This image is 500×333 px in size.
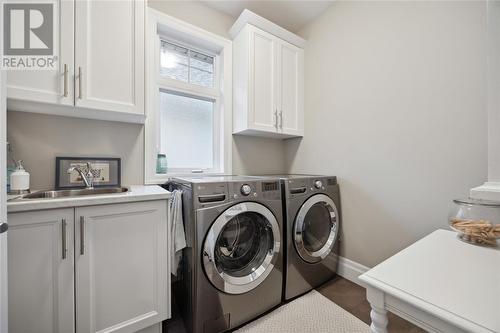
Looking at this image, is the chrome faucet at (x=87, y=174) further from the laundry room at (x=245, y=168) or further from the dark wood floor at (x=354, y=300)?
the dark wood floor at (x=354, y=300)

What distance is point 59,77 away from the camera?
3.78 ft

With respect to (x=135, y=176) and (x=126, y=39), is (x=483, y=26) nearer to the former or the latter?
(x=126, y=39)

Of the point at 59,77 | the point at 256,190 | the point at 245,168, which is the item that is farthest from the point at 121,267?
the point at 245,168

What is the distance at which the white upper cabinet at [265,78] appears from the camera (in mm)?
1993

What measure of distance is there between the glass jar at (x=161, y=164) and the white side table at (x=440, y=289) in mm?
1709

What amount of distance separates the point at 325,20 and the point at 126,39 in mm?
1979

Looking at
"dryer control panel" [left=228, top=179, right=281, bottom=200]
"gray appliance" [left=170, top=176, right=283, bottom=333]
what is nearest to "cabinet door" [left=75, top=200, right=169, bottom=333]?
"gray appliance" [left=170, top=176, right=283, bottom=333]

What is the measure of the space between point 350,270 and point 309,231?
60 centimetres

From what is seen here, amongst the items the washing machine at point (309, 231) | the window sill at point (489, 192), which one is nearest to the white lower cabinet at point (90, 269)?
the washing machine at point (309, 231)

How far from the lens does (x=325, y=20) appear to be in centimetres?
217

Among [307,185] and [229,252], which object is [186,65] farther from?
[229,252]

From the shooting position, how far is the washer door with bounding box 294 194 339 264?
5.38ft

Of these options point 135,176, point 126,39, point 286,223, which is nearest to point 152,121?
point 135,176

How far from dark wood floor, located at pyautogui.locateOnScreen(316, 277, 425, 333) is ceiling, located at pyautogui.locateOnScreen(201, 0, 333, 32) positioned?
281 centimetres
